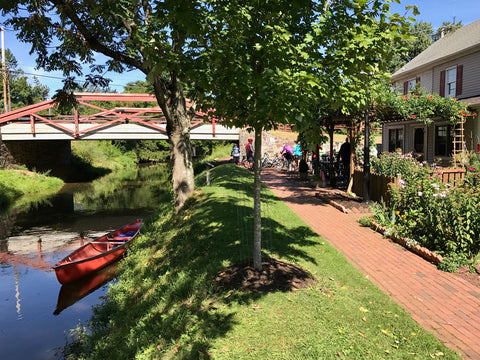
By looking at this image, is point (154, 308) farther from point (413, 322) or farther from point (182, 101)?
point (182, 101)

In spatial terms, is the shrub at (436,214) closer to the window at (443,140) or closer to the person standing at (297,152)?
the window at (443,140)

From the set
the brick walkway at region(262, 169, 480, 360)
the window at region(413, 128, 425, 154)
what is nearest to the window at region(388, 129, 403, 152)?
the window at region(413, 128, 425, 154)

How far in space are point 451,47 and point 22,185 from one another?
28780 millimetres

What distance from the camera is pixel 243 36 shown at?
14.5ft

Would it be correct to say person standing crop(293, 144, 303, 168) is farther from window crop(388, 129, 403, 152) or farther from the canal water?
the canal water

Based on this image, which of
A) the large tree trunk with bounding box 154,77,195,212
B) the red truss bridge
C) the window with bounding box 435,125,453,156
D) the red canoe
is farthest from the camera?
the red truss bridge

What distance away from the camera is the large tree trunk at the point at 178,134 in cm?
1106

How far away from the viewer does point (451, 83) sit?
1820 cm

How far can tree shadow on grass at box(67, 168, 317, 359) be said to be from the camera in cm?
443

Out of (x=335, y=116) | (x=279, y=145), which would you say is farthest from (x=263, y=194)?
(x=279, y=145)

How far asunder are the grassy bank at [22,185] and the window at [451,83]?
976 inches

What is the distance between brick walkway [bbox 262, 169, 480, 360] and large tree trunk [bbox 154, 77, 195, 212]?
14.6 ft

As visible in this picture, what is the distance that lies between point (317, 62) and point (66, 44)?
9.28m

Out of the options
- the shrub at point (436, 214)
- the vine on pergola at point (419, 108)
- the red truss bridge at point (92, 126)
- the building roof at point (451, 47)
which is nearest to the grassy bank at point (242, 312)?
the shrub at point (436, 214)
